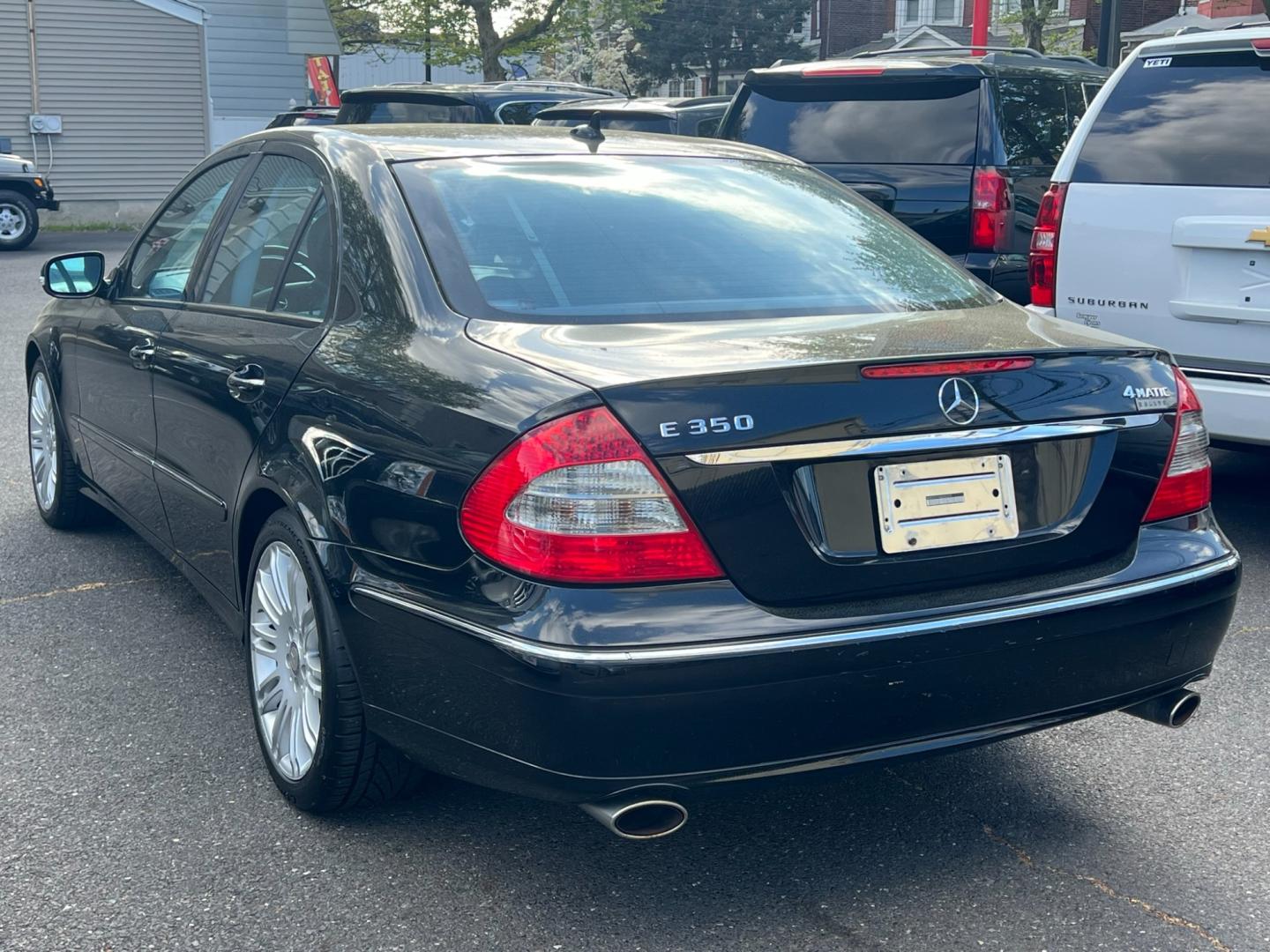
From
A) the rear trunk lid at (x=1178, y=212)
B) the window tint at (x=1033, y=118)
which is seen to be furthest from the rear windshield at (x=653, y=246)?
the window tint at (x=1033, y=118)

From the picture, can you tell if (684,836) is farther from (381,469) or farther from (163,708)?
(163,708)

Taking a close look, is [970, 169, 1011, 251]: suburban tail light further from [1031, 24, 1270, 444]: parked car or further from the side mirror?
the side mirror

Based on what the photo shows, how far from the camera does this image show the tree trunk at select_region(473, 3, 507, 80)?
3616cm

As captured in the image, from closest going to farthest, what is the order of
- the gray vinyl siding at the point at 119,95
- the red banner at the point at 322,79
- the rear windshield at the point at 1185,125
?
the rear windshield at the point at 1185,125 < the gray vinyl siding at the point at 119,95 < the red banner at the point at 322,79

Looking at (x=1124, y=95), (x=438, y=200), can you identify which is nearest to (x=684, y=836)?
(x=438, y=200)

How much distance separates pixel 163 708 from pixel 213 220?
4.71ft

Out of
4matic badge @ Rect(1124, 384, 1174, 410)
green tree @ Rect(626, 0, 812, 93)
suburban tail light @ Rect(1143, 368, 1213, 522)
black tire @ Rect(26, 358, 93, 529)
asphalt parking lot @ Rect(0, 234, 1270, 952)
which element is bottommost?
asphalt parking lot @ Rect(0, 234, 1270, 952)

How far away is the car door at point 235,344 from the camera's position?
3611 mm

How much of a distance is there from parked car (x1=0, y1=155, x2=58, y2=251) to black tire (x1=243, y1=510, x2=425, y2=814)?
62.1 feet

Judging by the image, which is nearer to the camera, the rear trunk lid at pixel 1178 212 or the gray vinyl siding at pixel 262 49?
the rear trunk lid at pixel 1178 212

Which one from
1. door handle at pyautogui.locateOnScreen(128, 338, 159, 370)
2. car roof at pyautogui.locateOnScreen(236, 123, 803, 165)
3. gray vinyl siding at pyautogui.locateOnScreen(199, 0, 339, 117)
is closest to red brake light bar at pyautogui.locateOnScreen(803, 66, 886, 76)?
car roof at pyautogui.locateOnScreen(236, 123, 803, 165)

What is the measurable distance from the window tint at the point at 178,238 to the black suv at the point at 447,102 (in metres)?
7.13

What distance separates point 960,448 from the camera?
282 centimetres

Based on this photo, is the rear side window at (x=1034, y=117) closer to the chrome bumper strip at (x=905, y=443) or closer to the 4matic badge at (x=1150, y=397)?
the 4matic badge at (x=1150, y=397)
